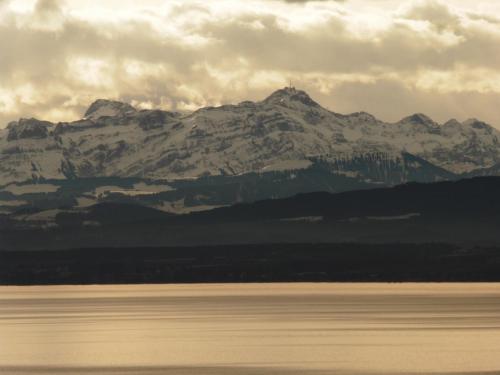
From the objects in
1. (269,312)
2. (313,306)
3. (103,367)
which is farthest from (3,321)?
(103,367)

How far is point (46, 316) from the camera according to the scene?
467 feet

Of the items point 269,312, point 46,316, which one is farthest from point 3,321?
point 269,312

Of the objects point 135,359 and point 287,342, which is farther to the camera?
point 287,342

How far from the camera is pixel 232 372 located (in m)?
82.1

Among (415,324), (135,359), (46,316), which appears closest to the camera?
(135,359)

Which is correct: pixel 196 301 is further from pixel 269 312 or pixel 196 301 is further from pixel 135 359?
pixel 135 359

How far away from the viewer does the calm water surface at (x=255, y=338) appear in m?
85.6

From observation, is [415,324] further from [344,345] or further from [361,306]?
[361,306]

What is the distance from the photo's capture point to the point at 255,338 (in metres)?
105

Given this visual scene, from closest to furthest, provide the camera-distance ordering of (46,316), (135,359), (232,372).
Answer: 1. (232,372)
2. (135,359)
3. (46,316)

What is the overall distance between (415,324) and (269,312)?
26.7 meters

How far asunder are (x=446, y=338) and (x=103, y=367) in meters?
28.2

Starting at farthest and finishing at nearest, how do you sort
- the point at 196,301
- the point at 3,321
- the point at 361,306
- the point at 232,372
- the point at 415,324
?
the point at 196,301, the point at 361,306, the point at 3,321, the point at 415,324, the point at 232,372

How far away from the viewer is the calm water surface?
85562 millimetres
